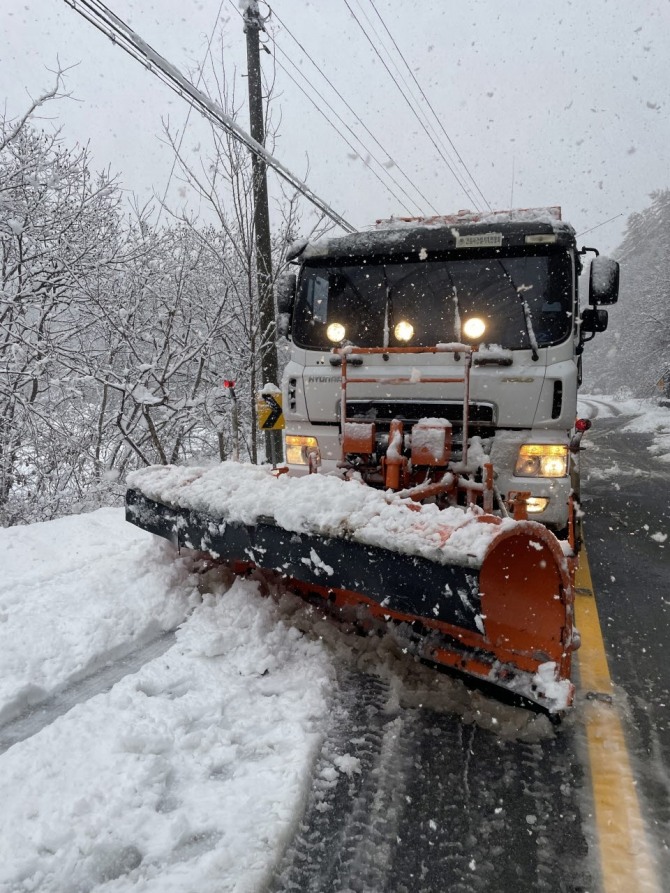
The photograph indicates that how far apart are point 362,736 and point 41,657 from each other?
1.62m

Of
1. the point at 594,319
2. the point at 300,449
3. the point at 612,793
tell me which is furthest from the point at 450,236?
the point at 612,793

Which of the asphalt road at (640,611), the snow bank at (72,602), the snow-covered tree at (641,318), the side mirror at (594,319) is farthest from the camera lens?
the snow-covered tree at (641,318)

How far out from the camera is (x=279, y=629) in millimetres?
3111

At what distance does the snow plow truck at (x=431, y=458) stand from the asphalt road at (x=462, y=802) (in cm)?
27

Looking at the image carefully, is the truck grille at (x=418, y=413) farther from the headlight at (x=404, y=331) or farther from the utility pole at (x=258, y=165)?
the utility pole at (x=258, y=165)

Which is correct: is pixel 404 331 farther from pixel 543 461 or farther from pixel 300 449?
pixel 543 461

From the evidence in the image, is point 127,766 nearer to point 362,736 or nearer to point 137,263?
point 362,736

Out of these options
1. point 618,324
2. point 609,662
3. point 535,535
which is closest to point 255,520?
point 535,535

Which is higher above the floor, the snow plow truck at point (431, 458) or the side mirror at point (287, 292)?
the side mirror at point (287, 292)

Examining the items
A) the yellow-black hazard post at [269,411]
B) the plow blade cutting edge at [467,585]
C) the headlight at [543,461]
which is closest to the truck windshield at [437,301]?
the headlight at [543,461]

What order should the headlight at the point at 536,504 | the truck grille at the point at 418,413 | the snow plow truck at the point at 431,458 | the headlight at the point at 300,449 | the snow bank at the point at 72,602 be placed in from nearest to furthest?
1. the snow plow truck at the point at 431,458
2. the snow bank at the point at 72,602
3. the headlight at the point at 536,504
4. the truck grille at the point at 418,413
5. the headlight at the point at 300,449

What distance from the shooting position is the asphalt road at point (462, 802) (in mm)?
1780

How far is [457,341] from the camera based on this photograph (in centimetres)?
410

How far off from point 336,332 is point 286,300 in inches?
23.3
